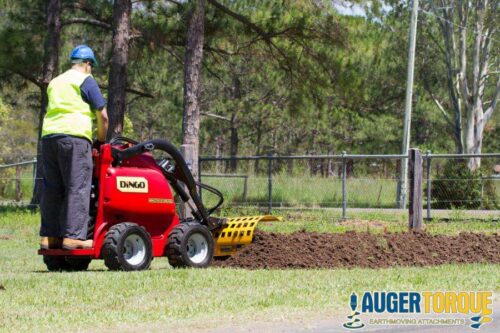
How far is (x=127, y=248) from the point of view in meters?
11.0

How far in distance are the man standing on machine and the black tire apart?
47 centimetres

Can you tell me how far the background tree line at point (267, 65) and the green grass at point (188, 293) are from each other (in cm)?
1079

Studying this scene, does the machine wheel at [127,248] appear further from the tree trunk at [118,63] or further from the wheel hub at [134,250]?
the tree trunk at [118,63]

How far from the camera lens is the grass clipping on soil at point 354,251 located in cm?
1186

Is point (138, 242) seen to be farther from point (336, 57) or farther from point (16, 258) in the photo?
point (336, 57)

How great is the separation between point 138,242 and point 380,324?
12.8 feet

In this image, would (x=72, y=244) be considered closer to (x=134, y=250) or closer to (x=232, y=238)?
(x=134, y=250)

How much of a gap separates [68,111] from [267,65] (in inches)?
746

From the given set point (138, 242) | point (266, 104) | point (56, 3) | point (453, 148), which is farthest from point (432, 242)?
point (453, 148)

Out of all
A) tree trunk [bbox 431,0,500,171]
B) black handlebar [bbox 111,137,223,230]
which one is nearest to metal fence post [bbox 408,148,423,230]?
black handlebar [bbox 111,137,223,230]

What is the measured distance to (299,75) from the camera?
26.5 metres

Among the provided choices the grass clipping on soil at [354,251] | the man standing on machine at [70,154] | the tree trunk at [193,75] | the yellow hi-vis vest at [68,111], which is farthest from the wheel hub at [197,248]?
the tree trunk at [193,75]

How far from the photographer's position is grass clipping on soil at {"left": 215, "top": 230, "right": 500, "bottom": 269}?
38.9 ft

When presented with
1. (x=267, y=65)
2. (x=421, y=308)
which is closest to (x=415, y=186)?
(x=421, y=308)
